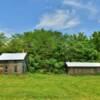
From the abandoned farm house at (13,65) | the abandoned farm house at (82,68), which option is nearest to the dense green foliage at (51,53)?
the abandoned farm house at (82,68)

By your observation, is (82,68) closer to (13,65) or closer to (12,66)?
(13,65)

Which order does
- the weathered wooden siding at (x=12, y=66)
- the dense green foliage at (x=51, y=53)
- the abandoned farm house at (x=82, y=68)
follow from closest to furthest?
the weathered wooden siding at (x=12, y=66) < the abandoned farm house at (x=82, y=68) < the dense green foliage at (x=51, y=53)

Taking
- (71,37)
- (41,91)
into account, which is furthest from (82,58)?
(41,91)

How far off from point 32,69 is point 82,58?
46.8 feet

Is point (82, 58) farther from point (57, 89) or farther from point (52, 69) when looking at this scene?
point (57, 89)

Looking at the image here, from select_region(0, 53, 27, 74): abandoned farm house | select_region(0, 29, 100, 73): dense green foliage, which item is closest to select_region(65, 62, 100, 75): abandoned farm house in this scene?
select_region(0, 29, 100, 73): dense green foliage

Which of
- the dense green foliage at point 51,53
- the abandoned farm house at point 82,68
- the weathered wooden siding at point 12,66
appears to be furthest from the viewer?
the dense green foliage at point 51,53

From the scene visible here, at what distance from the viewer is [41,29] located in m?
117

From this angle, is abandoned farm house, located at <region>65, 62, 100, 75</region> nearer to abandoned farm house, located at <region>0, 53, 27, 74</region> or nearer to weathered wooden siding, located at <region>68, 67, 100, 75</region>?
weathered wooden siding, located at <region>68, 67, 100, 75</region>

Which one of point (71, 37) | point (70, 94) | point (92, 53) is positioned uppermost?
point (71, 37)

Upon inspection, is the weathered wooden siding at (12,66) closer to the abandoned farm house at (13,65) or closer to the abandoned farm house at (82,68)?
the abandoned farm house at (13,65)

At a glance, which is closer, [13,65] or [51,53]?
[13,65]

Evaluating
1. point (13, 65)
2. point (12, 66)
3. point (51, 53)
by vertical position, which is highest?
point (51, 53)

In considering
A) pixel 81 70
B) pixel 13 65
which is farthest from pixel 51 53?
pixel 13 65
